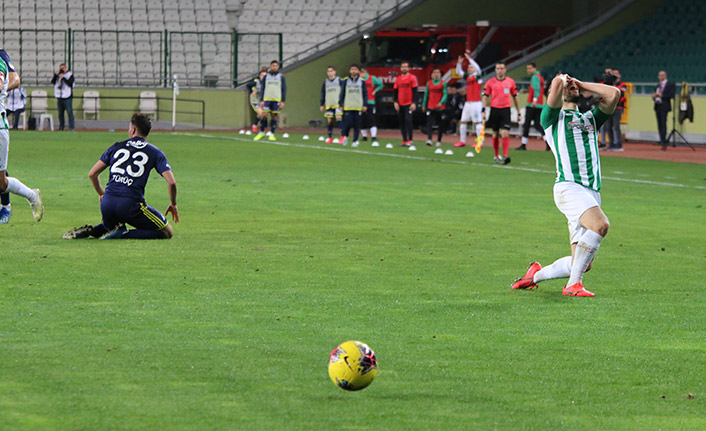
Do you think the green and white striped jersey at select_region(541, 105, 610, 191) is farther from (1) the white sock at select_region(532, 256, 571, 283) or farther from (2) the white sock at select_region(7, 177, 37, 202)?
(2) the white sock at select_region(7, 177, 37, 202)

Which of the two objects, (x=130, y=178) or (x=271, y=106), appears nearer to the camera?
(x=130, y=178)

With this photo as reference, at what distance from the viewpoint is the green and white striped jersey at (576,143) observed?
9.16m

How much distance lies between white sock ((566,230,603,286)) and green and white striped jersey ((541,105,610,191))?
0.47m

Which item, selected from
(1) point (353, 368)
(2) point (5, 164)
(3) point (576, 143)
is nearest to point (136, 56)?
(2) point (5, 164)

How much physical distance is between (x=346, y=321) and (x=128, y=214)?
14.8 feet

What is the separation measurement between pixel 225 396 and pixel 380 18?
45.1m

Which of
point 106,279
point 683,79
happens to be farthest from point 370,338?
point 683,79

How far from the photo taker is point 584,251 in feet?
29.1

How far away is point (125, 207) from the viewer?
1155 centimetres

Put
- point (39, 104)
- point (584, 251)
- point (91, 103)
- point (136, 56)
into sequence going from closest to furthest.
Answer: point (584, 251), point (39, 104), point (91, 103), point (136, 56)

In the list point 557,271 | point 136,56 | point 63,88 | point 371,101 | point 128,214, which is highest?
point 136,56

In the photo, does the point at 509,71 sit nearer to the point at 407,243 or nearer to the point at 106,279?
the point at 407,243

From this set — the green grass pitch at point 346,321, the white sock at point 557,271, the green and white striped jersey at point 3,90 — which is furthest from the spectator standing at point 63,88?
the white sock at point 557,271

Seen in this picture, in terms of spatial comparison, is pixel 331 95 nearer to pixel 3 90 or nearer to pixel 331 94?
pixel 331 94
